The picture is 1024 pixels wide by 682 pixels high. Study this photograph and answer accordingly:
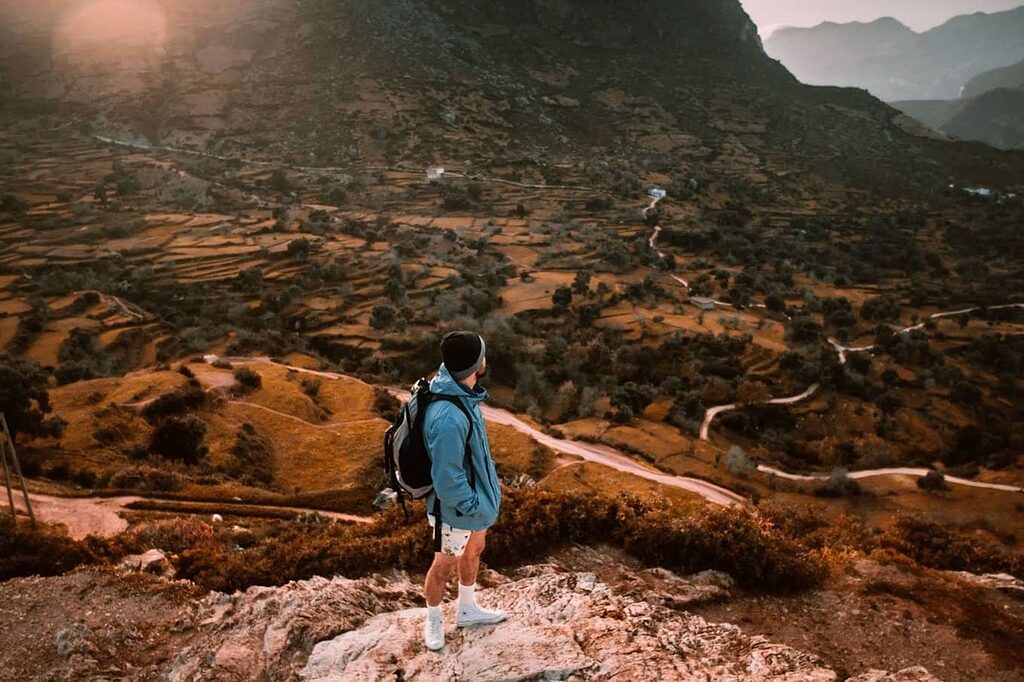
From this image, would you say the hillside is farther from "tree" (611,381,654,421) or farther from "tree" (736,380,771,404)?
"tree" (736,380,771,404)

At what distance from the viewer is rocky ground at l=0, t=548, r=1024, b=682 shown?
7.47 metres

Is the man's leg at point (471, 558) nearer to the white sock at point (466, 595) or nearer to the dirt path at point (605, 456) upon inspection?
the white sock at point (466, 595)

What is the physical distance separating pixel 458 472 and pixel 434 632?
7.83 feet

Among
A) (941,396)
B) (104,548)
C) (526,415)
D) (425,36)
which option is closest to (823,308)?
(941,396)

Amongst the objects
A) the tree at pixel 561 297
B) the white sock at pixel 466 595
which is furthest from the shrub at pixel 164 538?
the tree at pixel 561 297

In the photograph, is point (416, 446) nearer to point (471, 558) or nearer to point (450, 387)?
point (450, 387)

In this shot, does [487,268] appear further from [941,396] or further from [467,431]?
[467,431]

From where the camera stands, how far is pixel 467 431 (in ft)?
21.5

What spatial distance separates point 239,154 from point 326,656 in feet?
462

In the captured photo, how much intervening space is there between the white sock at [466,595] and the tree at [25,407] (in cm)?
2707

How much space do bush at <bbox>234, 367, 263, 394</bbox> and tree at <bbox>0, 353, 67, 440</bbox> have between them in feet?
32.7

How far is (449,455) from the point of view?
633cm

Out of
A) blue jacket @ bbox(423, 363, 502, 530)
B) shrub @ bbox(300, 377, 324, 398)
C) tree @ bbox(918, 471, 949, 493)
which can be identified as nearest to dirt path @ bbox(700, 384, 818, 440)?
tree @ bbox(918, 471, 949, 493)

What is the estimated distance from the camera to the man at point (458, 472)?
636 centimetres
